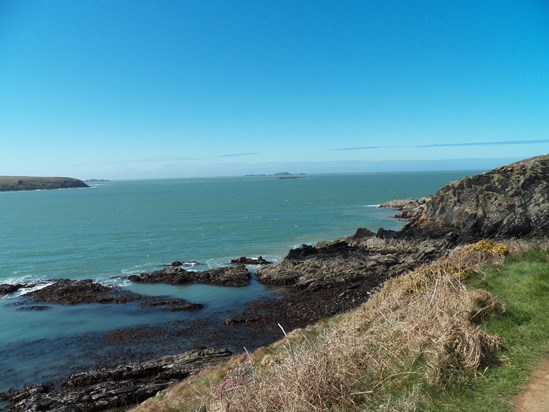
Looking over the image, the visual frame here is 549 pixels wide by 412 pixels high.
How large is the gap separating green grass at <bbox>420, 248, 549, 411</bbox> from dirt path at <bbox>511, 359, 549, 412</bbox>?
0.10 m

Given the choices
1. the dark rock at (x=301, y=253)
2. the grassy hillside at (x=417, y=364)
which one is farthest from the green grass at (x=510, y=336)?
the dark rock at (x=301, y=253)

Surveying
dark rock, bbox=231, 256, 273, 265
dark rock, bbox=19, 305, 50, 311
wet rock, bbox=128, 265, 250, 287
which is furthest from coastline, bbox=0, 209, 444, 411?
dark rock, bbox=19, 305, 50, 311

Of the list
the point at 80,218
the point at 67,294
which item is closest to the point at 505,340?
the point at 67,294

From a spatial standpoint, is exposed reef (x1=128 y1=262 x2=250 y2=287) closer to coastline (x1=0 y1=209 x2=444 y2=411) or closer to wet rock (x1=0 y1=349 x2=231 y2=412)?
coastline (x1=0 y1=209 x2=444 y2=411)

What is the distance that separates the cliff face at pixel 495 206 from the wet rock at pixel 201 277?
60.1ft

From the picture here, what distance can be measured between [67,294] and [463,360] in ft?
90.5

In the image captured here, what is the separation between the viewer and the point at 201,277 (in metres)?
30.7

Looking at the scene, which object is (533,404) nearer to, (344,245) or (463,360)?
(463,360)

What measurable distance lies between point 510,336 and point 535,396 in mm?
2235

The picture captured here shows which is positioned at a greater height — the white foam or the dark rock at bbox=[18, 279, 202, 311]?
the white foam

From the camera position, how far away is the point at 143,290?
94.1 feet

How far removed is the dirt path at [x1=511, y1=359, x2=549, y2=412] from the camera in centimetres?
566

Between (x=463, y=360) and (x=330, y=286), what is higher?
(x=463, y=360)

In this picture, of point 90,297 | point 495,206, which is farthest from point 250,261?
point 495,206
